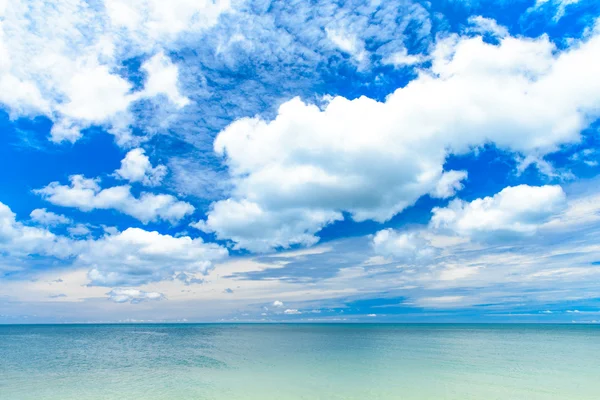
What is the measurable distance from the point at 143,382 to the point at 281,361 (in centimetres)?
1574

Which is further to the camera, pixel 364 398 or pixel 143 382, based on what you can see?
pixel 143 382

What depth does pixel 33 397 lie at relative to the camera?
2283cm

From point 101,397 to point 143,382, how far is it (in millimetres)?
5015

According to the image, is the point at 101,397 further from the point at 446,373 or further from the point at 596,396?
the point at 596,396

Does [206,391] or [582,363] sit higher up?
[206,391]

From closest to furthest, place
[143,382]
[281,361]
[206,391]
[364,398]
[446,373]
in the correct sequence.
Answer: [364,398]
[206,391]
[143,382]
[446,373]
[281,361]

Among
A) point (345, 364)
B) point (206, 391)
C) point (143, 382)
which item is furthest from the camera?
point (345, 364)

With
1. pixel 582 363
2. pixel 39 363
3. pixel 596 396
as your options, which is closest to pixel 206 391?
pixel 596 396

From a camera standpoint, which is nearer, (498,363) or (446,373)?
(446,373)

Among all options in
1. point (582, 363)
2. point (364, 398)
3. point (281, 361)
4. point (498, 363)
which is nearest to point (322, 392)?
point (364, 398)

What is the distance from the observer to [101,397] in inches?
888

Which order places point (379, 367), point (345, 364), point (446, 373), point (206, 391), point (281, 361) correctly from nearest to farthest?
point (206, 391) → point (446, 373) → point (379, 367) → point (345, 364) → point (281, 361)

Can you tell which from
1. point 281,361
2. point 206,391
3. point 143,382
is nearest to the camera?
point 206,391

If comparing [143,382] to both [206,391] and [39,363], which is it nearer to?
[206,391]
